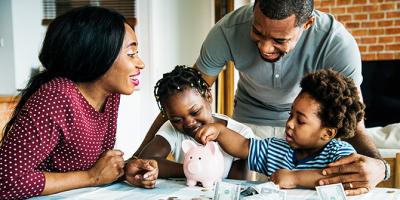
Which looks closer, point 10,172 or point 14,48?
point 10,172

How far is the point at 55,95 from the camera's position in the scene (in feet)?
3.57

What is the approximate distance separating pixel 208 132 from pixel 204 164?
0.44 feet

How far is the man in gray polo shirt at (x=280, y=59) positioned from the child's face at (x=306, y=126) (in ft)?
0.36

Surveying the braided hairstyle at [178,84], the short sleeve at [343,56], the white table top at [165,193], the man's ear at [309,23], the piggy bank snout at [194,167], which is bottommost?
the white table top at [165,193]

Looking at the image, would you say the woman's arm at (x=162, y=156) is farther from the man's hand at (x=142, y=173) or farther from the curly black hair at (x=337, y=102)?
the curly black hair at (x=337, y=102)

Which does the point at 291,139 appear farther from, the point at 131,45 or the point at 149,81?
the point at 149,81

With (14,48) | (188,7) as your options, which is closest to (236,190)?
(188,7)

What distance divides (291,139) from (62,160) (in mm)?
620

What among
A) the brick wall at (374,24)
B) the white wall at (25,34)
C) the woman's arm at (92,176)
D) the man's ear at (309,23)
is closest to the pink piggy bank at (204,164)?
the woman's arm at (92,176)

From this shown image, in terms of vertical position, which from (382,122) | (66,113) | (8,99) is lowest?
(382,122)

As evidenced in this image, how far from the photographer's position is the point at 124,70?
1230mm

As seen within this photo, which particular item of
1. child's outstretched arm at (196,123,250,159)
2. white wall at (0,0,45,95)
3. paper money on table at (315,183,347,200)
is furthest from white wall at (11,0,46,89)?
paper money on table at (315,183,347,200)

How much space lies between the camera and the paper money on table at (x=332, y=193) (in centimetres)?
95

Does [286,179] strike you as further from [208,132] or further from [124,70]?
[124,70]
